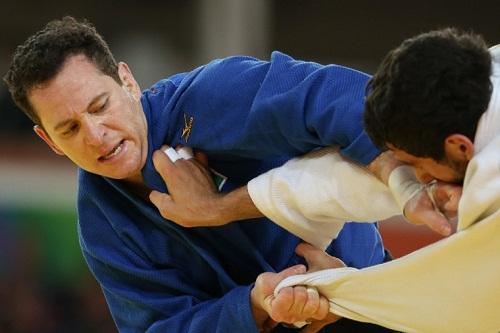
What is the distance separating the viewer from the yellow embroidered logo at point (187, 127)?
226cm

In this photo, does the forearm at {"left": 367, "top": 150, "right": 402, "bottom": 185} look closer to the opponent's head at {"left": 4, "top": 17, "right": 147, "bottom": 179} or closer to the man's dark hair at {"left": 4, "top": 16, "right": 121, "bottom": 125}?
the opponent's head at {"left": 4, "top": 17, "right": 147, "bottom": 179}

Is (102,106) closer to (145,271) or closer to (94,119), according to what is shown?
(94,119)

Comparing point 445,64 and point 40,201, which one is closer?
point 445,64

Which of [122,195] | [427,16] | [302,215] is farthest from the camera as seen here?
[427,16]

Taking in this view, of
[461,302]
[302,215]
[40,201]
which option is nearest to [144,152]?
[302,215]

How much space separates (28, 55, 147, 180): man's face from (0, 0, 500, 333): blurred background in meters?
2.59

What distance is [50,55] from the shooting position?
2.30 metres

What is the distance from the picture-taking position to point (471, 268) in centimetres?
177

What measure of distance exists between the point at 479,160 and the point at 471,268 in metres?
0.23

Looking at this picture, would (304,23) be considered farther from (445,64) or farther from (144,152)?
(445,64)

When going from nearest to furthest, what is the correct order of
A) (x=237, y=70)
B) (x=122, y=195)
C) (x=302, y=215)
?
1. (x=302, y=215)
2. (x=237, y=70)
3. (x=122, y=195)

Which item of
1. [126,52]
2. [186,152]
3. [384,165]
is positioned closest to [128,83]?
[186,152]

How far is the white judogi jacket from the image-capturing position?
167 cm

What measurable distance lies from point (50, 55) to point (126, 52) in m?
4.58
